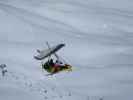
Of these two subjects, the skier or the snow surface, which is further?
the skier

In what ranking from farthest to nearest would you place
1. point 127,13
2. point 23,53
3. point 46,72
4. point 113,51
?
point 127,13 → point 113,51 → point 23,53 → point 46,72

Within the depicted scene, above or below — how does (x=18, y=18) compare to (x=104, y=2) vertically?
below

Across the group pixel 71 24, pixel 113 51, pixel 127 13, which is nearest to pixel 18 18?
pixel 71 24

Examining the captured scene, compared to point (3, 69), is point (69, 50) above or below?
above

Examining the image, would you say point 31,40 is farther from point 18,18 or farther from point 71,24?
point 71,24

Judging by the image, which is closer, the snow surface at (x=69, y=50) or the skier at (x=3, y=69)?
the snow surface at (x=69, y=50)

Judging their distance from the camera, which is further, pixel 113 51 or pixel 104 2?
pixel 104 2

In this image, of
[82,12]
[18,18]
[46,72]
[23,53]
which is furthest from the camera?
[82,12]

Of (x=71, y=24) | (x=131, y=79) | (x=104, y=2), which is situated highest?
(x=104, y=2)
